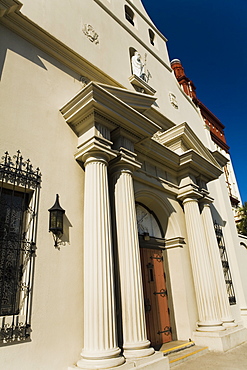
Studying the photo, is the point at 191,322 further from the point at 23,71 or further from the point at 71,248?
the point at 23,71

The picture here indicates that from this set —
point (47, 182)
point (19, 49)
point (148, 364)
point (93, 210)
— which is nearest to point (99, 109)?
point (47, 182)

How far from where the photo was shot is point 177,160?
26.7 ft

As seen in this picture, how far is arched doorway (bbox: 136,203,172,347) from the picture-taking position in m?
6.46

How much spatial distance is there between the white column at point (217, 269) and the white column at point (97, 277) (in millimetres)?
4311

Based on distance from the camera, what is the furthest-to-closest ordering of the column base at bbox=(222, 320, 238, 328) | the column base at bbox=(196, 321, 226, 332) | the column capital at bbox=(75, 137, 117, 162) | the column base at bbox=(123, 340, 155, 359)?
the column base at bbox=(222, 320, 238, 328)
the column base at bbox=(196, 321, 226, 332)
the column capital at bbox=(75, 137, 117, 162)
the column base at bbox=(123, 340, 155, 359)

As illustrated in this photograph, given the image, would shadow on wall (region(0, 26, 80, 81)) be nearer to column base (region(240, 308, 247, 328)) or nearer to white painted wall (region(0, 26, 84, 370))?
white painted wall (region(0, 26, 84, 370))

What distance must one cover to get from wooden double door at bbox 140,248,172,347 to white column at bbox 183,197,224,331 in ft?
2.83

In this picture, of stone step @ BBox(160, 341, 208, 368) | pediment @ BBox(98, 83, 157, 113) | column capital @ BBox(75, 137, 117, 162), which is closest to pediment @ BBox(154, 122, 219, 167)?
pediment @ BBox(98, 83, 157, 113)

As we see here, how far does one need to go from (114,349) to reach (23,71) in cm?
504

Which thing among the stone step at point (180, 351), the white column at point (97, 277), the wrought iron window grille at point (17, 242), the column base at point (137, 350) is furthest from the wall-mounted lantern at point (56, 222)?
the stone step at point (180, 351)

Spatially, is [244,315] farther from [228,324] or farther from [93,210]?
[93,210]

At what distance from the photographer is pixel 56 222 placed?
4488mm

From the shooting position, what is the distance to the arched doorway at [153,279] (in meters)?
6.46

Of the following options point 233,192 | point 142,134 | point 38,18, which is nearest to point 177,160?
point 142,134
